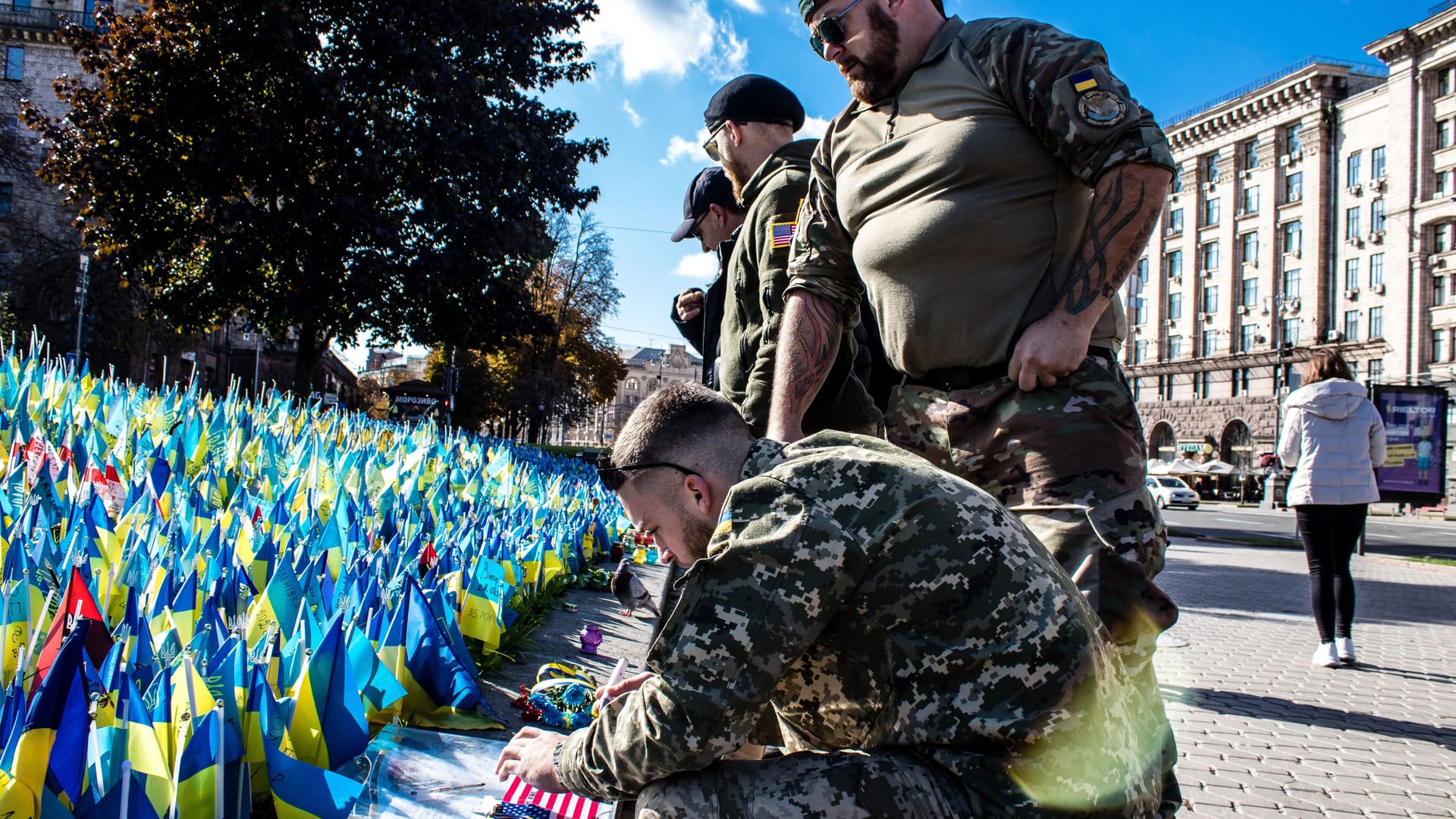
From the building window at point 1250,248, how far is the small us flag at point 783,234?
54.6 metres

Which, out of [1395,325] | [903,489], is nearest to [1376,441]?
[903,489]

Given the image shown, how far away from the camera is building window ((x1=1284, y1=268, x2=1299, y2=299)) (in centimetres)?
4794

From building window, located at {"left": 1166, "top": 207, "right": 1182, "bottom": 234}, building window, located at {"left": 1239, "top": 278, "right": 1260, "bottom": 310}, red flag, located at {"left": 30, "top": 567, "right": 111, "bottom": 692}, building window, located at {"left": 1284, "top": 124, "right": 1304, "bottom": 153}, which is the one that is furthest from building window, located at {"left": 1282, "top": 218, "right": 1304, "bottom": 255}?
red flag, located at {"left": 30, "top": 567, "right": 111, "bottom": 692}

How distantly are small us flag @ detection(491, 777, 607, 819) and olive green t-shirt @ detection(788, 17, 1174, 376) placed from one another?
126 centimetres

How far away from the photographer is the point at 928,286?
7.54 feet

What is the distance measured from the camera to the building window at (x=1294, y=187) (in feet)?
158

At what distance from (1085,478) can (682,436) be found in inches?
34.0

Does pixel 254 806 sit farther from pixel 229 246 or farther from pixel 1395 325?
pixel 1395 325

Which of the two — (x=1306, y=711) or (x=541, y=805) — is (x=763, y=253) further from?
(x=1306, y=711)

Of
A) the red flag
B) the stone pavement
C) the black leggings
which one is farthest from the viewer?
the black leggings

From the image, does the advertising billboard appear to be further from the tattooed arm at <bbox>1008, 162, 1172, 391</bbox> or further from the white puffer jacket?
A: the tattooed arm at <bbox>1008, 162, 1172, 391</bbox>

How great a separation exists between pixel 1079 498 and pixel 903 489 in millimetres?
649

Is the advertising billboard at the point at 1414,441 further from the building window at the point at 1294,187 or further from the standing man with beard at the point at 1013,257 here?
the building window at the point at 1294,187

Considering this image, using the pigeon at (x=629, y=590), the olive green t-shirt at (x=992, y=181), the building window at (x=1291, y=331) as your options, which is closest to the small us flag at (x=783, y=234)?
the olive green t-shirt at (x=992, y=181)
